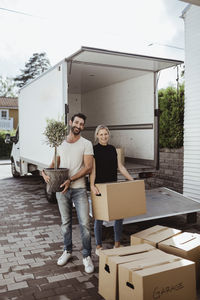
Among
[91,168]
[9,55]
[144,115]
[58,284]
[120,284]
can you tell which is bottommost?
[58,284]

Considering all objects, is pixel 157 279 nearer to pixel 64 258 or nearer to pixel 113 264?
pixel 113 264

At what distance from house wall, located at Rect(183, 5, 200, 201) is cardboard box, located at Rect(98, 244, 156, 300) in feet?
12.5

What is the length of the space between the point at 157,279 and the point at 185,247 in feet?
2.54

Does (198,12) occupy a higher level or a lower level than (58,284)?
higher

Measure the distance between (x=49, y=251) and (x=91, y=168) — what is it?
139 centimetres

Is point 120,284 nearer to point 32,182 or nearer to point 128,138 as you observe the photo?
point 128,138

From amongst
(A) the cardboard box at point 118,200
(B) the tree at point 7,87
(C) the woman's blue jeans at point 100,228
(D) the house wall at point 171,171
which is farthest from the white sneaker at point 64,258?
(B) the tree at point 7,87

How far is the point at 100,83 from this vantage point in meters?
8.06

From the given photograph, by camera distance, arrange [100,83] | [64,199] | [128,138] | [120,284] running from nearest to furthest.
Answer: [120,284] → [64,199] → [128,138] → [100,83]

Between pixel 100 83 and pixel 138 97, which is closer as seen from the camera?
pixel 138 97

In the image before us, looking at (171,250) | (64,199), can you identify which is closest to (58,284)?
(64,199)

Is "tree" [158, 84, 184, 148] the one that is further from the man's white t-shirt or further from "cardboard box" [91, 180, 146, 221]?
the man's white t-shirt

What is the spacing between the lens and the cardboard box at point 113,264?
280 cm

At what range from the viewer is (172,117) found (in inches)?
324
